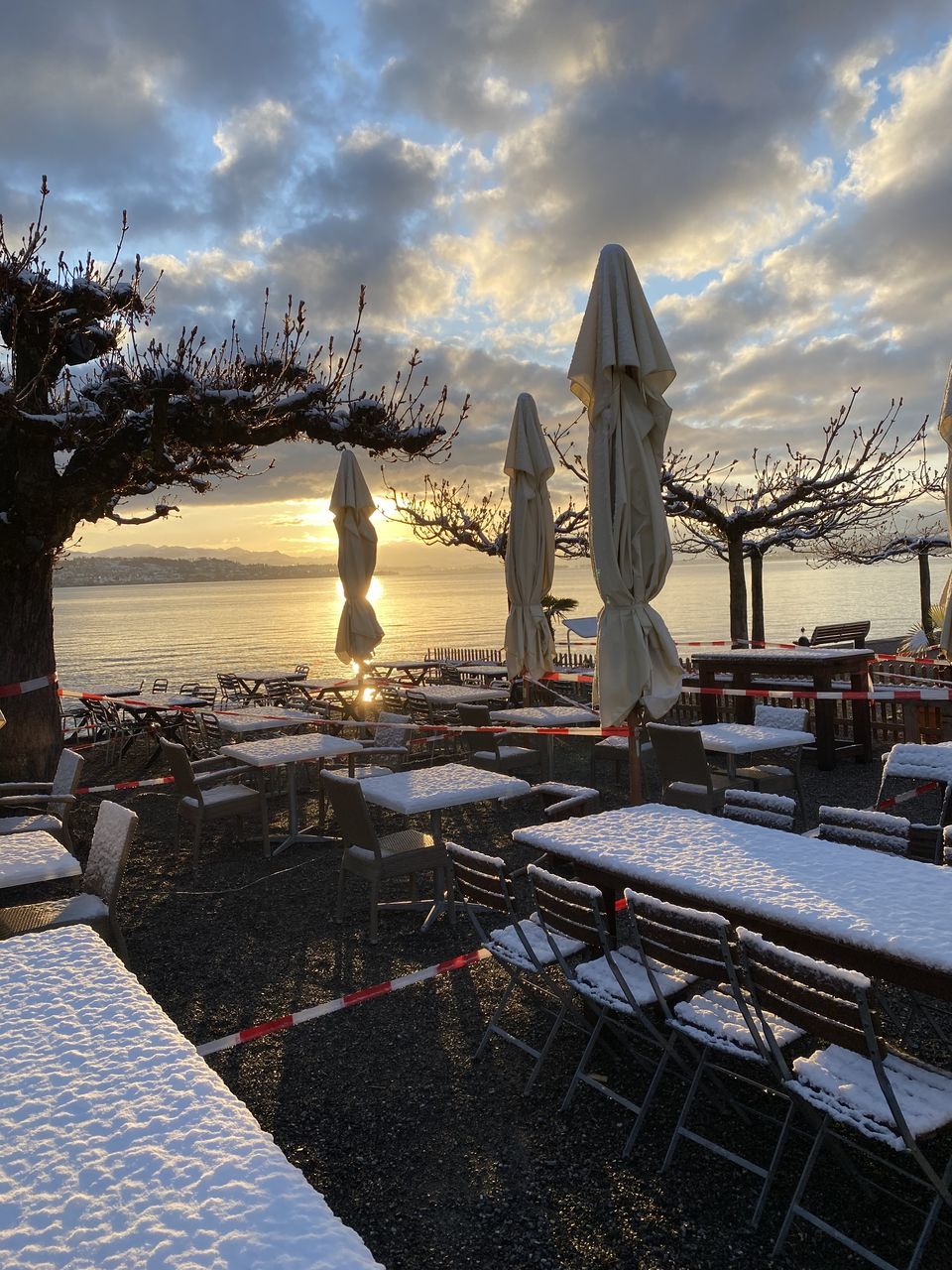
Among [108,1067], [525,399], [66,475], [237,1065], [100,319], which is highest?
[100,319]

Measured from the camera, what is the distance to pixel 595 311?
5.42 meters

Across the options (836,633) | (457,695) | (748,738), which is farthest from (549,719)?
(836,633)

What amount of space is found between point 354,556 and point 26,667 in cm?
404

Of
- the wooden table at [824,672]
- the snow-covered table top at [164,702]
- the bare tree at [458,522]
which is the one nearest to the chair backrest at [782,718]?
the wooden table at [824,672]

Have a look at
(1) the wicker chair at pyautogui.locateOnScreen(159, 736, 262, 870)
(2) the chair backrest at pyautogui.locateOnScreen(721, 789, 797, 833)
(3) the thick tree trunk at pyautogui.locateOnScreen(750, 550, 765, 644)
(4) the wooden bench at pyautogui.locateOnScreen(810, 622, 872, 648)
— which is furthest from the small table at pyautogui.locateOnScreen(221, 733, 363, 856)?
(3) the thick tree trunk at pyautogui.locateOnScreen(750, 550, 765, 644)

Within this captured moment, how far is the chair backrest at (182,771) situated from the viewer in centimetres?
644

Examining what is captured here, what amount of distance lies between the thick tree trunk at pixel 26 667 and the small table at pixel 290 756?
3177 millimetres

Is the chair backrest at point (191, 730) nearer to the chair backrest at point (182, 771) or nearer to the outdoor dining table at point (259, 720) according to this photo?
the outdoor dining table at point (259, 720)

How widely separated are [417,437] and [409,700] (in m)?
3.72

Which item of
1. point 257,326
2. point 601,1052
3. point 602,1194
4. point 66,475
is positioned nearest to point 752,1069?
point 601,1052

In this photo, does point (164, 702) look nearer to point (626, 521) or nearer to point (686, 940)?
point (626, 521)

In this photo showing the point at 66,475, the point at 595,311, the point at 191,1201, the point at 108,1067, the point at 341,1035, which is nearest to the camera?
the point at 191,1201

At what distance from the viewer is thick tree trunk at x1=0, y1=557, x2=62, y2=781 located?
8859mm

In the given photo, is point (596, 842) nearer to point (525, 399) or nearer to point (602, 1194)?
point (602, 1194)
